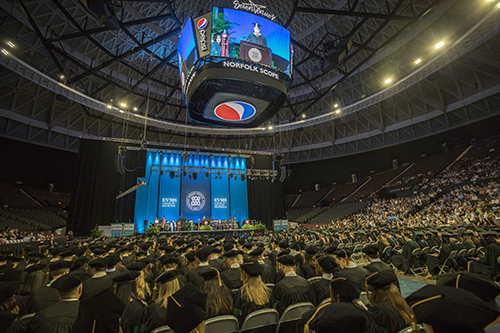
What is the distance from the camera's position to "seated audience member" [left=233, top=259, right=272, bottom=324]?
3316mm

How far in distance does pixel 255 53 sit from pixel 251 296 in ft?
36.8

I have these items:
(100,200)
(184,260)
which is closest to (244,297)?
(184,260)

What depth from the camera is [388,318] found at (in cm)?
255

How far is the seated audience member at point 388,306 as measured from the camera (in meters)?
2.53

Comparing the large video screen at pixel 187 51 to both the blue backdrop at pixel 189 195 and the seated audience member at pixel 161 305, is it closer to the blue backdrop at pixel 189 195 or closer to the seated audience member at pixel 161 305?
the seated audience member at pixel 161 305

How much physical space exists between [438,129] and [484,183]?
9.35 meters

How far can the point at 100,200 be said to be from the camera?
21141mm

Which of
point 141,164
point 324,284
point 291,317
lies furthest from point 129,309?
point 141,164

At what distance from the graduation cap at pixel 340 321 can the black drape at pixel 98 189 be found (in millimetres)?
22236

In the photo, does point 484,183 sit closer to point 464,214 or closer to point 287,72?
point 464,214

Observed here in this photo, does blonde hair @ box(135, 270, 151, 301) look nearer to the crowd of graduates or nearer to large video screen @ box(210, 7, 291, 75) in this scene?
the crowd of graduates

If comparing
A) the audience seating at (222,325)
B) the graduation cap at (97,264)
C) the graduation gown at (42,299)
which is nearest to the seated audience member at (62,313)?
the graduation gown at (42,299)

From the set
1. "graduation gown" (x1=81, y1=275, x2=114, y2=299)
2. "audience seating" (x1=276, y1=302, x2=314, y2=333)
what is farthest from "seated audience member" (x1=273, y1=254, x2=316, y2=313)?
"graduation gown" (x1=81, y1=275, x2=114, y2=299)

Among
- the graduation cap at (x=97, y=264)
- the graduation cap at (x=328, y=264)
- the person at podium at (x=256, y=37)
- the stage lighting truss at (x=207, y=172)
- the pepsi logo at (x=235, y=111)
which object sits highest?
the person at podium at (x=256, y=37)
